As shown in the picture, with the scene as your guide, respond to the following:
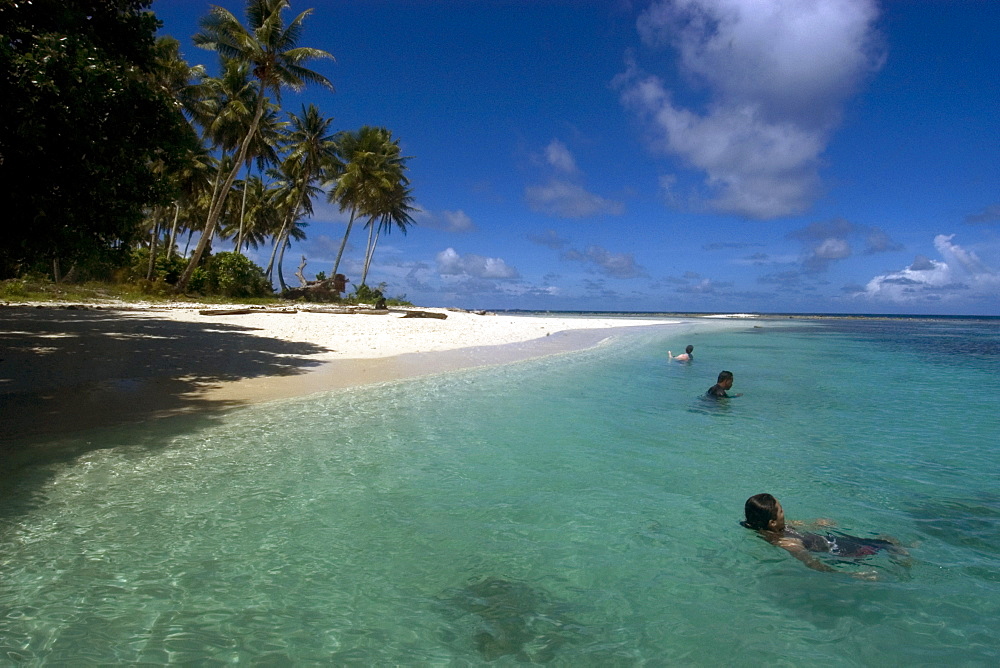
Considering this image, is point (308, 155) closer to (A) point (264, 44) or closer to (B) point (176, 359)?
(A) point (264, 44)

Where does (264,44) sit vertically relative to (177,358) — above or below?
above

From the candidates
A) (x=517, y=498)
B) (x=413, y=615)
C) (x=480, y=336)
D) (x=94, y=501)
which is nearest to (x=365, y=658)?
(x=413, y=615)

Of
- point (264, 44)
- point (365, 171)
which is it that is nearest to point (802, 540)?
point (264, 44)

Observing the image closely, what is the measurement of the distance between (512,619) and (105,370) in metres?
10.1

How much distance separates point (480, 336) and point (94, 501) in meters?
19.2

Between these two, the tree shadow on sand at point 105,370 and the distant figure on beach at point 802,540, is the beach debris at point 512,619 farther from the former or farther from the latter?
the tree shadow on sand at point 105,370

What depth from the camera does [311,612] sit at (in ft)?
10.3

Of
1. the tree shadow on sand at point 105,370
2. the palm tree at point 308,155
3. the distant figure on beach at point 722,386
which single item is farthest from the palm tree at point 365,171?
the distant figure on beach at point 722,386

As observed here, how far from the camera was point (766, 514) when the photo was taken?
429 centimetres

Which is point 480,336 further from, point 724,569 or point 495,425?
point 724,569

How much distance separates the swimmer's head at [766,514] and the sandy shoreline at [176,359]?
7.66 m

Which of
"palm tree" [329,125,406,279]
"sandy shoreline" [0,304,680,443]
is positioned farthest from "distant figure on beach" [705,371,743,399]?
"palm tree" [329,125,406,279]

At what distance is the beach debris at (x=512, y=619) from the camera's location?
2.85 m

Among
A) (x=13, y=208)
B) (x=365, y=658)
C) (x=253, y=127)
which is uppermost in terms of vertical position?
(x=253, y=127)
